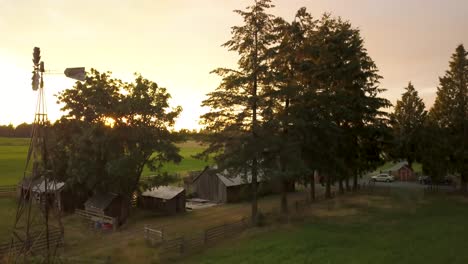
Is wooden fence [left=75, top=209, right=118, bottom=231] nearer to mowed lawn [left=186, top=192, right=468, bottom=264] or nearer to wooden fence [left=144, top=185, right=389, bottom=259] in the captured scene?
wooden fence [left=144, top=185, right=389, bottom=259]

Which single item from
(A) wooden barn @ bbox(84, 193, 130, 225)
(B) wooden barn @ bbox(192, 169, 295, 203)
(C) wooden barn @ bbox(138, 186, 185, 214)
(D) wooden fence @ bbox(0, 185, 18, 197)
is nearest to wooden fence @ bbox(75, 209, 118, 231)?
(A) wooden barn @ bbox(84, 193, 130, 225)

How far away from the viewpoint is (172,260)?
23375mm

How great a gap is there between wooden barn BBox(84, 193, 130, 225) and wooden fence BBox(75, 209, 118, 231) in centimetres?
52

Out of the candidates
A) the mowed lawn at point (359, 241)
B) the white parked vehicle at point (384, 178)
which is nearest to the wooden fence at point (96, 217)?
the mowed lawn at point (359, 241)

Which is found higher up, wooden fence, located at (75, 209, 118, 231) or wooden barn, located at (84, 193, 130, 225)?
wooden barn, located at (84, 193, 130, 225)

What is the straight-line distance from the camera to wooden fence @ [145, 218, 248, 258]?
2455cm

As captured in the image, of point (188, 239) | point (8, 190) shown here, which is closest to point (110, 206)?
point (188, 239)

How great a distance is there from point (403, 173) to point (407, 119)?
962cm

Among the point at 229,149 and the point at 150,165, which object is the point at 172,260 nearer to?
the point at 229,149

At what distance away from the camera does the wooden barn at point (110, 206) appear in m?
36.2

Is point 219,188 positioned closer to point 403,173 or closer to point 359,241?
point 359,241

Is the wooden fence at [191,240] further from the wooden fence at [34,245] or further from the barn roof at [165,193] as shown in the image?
the barn roof at [165,193]

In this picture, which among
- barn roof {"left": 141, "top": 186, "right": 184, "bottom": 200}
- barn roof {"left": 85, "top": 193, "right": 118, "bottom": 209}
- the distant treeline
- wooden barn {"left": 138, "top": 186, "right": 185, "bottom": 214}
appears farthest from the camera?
the distant treeline

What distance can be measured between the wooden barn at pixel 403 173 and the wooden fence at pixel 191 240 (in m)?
44.0
